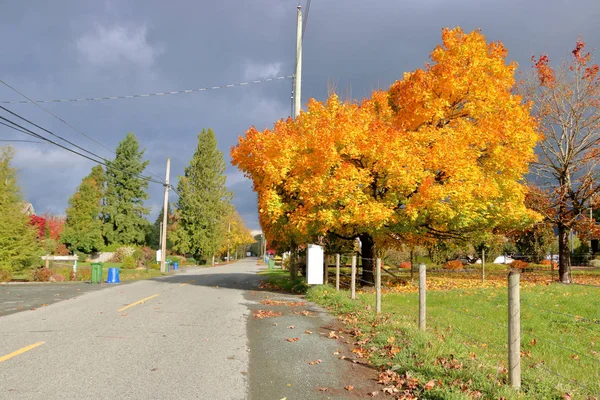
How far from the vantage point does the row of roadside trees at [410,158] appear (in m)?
15.8

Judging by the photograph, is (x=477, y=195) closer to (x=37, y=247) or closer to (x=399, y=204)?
(x=399, y=204)

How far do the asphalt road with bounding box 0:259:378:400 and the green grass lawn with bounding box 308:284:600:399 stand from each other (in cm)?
83

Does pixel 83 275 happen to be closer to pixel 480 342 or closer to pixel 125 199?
pixel 480 342

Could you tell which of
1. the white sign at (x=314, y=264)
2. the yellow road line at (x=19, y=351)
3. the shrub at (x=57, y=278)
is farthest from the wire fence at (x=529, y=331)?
the shrub at (x=57, y=278)

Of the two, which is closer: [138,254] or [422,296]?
[422,296]

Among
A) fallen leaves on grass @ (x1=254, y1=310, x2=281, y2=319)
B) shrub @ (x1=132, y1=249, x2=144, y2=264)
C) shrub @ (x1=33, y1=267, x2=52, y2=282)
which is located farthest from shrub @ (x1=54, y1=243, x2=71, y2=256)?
fallen leaves on grass @ (x1=254, y1=310, x2=281, y2=319)

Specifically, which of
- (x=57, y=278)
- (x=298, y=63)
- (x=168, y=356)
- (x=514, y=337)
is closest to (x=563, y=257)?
(x=298, y=63)

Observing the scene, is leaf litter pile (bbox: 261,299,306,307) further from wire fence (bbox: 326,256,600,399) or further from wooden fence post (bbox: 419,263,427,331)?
wooden fence post (bbox: 419,263,427,331)

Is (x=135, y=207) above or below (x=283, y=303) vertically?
above

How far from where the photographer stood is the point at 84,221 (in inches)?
2480

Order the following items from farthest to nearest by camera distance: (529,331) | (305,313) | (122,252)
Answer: (122,252), (305,313), (529,331)

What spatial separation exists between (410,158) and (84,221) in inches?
2263

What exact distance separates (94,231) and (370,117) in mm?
54309

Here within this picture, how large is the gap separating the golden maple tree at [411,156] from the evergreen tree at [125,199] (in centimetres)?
4956
